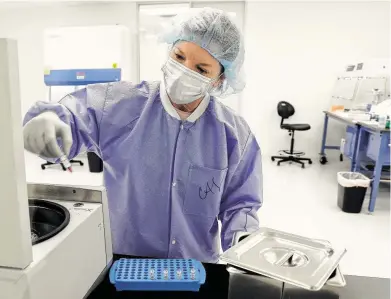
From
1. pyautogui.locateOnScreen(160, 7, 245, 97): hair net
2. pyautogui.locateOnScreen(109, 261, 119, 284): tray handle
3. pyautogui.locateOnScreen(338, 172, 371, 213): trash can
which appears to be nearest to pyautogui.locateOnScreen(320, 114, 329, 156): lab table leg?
pyautogui.locateOnScreen(338, 172, 371, 213): trash can

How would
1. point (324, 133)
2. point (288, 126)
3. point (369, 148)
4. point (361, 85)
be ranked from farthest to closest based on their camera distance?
point (324, 133) < point (288, 126) < point (361, 85) < point (369, 148)

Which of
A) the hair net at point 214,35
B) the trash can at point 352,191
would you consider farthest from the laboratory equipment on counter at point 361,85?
the hair net at point 214,35

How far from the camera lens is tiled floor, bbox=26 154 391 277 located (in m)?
2.28

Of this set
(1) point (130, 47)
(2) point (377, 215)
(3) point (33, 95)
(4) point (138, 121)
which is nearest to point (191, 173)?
(4) point (138, 121)

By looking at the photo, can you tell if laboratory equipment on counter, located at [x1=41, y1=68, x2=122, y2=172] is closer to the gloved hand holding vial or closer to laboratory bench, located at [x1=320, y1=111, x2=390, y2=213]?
laboratory bench, located at [x1=320, y1=111, x2=390, y2=213]

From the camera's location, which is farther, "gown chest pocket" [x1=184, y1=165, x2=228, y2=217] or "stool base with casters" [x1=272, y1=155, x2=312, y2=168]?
"stool base with casters" [x1=272, y1=155, x2=312, y2=168]

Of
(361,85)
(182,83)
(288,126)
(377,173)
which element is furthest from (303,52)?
(182,83)

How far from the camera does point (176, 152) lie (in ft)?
3.30

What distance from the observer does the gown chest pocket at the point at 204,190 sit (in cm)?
101

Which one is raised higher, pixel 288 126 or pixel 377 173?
pixel 288 126

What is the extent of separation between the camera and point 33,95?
17.9 ft

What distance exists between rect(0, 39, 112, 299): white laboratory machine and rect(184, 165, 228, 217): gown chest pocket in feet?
1.21

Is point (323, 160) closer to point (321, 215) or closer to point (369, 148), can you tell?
point (369, 148)

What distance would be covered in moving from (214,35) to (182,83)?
0.19m
